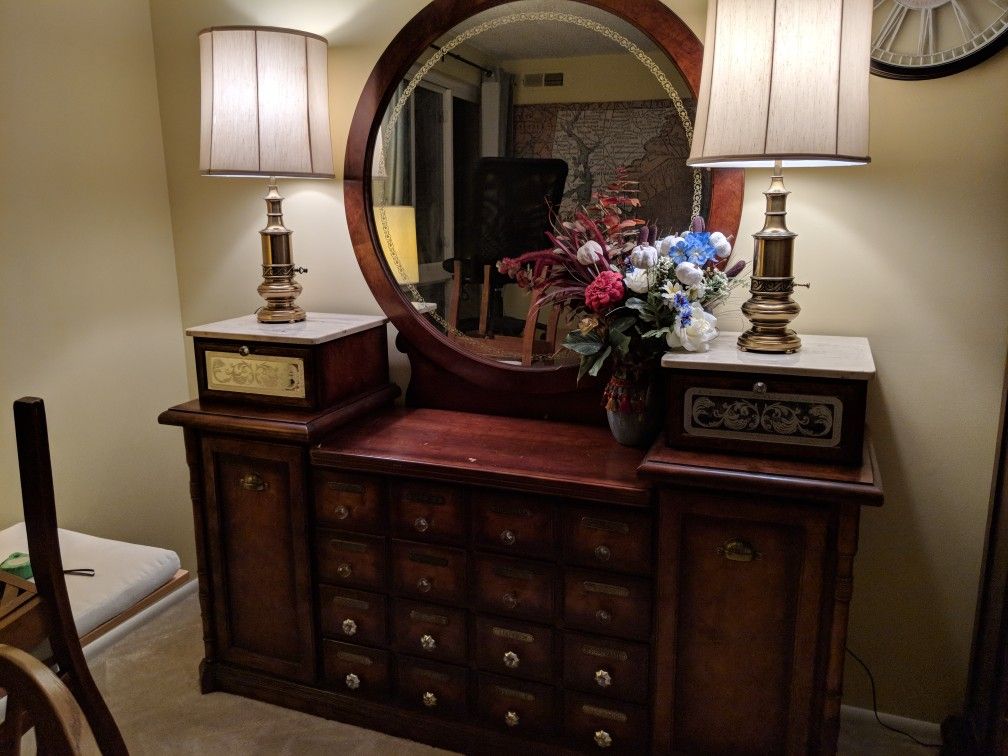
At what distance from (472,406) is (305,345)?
0.49 meters

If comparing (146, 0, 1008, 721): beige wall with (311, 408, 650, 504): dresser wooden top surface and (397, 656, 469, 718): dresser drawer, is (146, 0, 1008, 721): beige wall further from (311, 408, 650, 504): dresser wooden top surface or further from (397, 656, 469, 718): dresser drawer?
(397, 656, 469, 718): dresser drawer

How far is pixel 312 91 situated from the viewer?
6.50ft

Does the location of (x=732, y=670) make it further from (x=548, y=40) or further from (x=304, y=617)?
(x=548, y=40)

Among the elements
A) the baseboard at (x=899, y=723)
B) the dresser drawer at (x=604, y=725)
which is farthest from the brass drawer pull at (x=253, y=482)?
the baseboard at (x=899, y=723)

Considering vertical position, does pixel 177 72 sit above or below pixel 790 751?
above

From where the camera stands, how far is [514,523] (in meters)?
1.71

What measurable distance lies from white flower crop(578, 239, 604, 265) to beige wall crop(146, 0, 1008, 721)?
1.24ft

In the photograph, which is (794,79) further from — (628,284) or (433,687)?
(433,687)

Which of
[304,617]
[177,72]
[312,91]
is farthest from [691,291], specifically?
[177,72]

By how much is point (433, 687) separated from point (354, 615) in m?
0.26

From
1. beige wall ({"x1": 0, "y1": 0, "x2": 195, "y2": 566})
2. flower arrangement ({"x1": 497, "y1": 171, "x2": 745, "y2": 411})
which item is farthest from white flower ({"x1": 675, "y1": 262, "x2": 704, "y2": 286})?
beige wall ({"x1": 0, "y1": 0, "x2": 195, "y2": 566})

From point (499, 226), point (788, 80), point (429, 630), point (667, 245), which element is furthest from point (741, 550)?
point (499, 226)

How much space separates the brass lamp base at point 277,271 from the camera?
2.04 m

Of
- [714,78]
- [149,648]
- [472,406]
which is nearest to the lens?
[714,78]
